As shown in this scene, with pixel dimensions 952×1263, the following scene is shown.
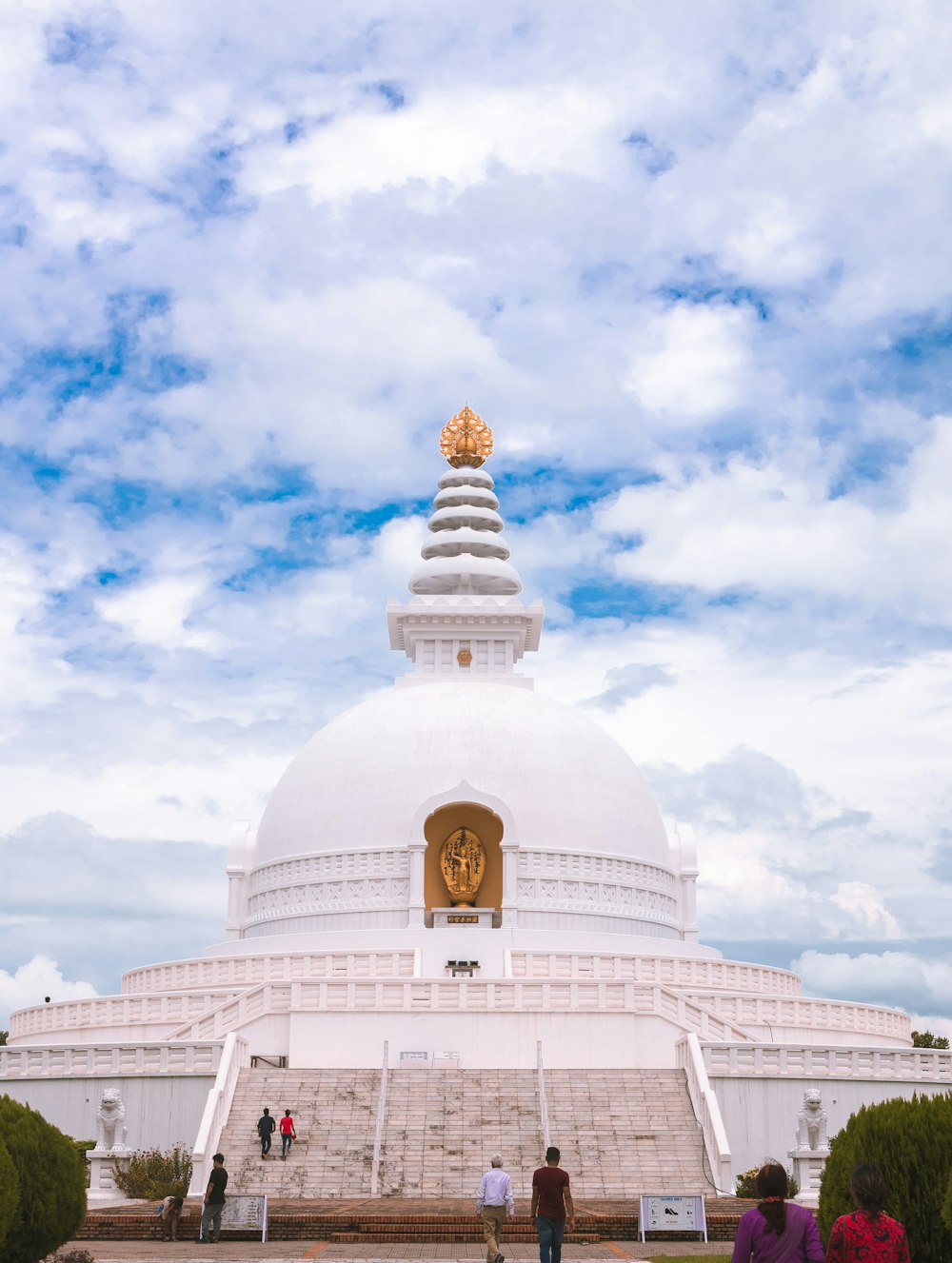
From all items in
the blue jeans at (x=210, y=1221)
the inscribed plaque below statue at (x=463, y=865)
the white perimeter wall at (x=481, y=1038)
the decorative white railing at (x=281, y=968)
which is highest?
the inscribed plaque below statue at (x=463, y=865)

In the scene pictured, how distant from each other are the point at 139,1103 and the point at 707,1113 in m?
9.15

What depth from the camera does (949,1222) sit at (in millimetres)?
11938

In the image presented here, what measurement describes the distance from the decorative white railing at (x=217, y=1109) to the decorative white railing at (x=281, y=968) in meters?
3.43

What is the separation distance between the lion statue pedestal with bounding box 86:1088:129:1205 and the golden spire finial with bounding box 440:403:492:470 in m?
31.9

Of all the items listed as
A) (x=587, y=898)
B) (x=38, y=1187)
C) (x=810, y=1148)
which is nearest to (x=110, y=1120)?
(x=38, y=1187)

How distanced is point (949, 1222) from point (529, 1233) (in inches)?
298

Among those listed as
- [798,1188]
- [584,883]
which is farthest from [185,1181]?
[584,883]

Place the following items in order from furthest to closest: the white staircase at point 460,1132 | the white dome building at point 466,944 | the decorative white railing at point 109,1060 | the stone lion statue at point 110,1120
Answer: the white dome building at point 466,944 < the decorative white railing at point 109,1060 < the stone lion statue at point 110,1120 < the white staircase at point 460,1132

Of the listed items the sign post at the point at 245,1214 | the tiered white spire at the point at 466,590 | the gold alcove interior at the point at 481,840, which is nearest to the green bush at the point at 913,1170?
the sign post at the point at 245,1214

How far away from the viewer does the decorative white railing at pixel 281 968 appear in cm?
3078

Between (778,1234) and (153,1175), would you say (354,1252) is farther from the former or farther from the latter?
(778,1234)

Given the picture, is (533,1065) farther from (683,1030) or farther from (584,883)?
(584,883)

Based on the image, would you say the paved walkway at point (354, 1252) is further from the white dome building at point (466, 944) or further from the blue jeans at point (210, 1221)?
the white dome building at point (466, 944)

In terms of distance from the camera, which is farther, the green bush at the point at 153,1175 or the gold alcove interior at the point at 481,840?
the gold alcove interior at the point at 481,840
